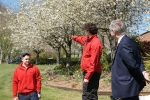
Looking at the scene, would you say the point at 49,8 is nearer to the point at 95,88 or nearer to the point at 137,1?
the point at 137,1

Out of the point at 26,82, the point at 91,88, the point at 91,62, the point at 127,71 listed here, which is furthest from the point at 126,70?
the point at 26,82

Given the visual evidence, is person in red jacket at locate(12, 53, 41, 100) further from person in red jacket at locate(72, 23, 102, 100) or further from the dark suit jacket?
the dark suit jacket

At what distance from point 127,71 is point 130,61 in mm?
172

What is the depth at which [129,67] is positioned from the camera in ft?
16.0

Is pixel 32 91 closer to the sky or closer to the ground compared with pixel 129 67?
closer to the ground

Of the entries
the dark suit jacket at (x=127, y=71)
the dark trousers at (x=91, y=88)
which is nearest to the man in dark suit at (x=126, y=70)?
the dark suit jacket at (x=127, y=71)

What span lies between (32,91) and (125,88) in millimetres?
2741

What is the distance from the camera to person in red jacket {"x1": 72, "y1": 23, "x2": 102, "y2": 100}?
6.53 metres

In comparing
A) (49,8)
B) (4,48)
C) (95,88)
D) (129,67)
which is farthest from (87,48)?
(4,48)

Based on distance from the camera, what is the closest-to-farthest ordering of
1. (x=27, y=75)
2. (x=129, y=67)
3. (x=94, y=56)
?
(x=129, y=67) < (x=94, y=56) < (x=27, y=75)

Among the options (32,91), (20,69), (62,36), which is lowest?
(32,91)

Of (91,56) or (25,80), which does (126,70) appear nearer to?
(91,56)

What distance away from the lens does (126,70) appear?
193 inches

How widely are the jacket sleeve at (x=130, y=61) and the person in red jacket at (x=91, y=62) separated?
5.51 ft
